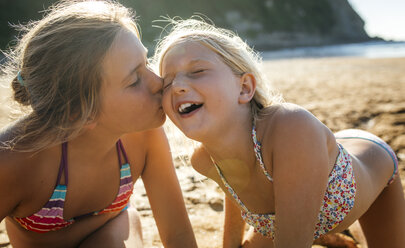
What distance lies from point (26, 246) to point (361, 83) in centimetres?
706

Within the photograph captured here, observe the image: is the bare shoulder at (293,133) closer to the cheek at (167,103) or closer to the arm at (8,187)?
the cheek at (167,103)

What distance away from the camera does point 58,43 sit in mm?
1533

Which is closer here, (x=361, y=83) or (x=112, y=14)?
(x=112, y=14)

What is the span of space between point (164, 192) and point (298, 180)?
86 centimetres

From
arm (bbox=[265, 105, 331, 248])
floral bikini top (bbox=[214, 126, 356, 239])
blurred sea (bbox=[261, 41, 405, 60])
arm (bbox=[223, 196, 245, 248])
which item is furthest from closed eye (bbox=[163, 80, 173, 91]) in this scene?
blurred sea (bbox=[261, 41, 405, 60])

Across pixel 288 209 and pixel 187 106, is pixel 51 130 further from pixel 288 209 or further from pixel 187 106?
pixel 288 209

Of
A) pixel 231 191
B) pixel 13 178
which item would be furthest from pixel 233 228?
pixel 13 178

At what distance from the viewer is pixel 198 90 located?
5.13 feet

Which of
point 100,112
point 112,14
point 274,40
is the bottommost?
point 274,40

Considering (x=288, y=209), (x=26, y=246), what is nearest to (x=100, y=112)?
(x=26, y=246)

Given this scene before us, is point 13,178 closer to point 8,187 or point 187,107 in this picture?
point 8,187

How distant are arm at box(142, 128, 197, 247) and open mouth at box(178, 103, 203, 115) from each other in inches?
13.7

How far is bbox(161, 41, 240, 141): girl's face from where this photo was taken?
61.6 inches

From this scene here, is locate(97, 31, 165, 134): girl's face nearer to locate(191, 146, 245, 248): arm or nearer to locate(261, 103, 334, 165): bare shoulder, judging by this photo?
locate(191, 146, 245, 248): arm
